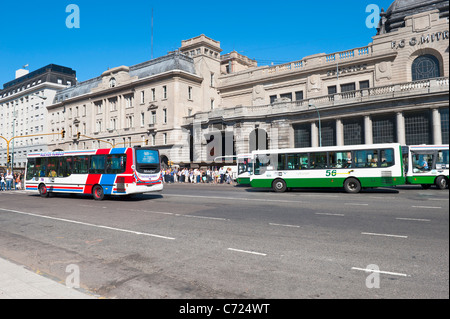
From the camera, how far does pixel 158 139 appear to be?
5172 centimetres

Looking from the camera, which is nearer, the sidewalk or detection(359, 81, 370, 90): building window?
the sidewalk

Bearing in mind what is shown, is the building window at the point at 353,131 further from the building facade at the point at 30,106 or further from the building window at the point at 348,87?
the building facade at the point at 30,106

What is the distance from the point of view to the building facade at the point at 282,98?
31062 millimetres

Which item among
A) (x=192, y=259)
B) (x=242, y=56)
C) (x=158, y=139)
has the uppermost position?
(x=242, y=56)

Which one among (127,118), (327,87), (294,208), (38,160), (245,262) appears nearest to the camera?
(245,262)

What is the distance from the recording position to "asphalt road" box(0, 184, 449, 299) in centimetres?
447

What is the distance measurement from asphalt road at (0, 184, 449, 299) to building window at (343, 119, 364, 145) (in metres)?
23.6

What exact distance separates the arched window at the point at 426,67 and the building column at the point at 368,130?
8862 mm

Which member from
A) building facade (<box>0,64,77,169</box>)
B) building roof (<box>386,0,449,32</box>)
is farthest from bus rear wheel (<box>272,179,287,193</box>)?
building facade (<box>0,64,77,169</box>)

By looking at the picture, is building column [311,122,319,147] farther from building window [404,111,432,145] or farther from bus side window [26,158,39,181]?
bus side window [26,158,39,181]

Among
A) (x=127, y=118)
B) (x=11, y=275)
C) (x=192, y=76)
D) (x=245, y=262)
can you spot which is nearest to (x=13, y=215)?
(x=11, y=275)

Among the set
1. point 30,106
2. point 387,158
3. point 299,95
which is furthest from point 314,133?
point 30,106

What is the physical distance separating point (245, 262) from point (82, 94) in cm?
6900

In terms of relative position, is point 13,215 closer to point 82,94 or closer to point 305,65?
point 305,65
